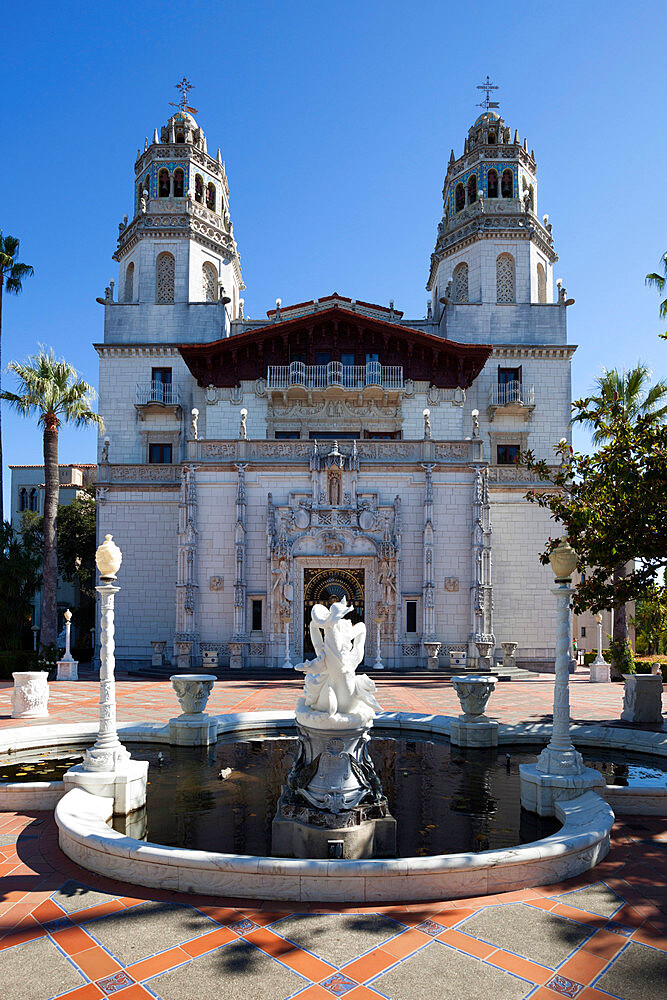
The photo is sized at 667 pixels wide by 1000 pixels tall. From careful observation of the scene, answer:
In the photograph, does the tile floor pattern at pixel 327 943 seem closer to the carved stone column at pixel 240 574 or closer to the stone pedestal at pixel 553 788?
the stone pedestal at pixel 553 788

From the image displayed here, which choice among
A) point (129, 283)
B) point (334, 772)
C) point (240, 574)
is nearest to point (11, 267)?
point (129, 283)

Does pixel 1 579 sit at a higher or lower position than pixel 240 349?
lower

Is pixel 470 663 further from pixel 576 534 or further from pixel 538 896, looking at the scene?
pixel 538 896

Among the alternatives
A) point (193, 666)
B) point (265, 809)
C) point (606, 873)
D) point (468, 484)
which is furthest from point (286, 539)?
point (606, 873)

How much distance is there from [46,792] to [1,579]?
21.4 meters

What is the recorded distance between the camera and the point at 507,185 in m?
37.1

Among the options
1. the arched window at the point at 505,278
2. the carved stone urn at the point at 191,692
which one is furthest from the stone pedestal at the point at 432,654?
the arched window at the point at 505,278

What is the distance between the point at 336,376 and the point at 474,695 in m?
21.7

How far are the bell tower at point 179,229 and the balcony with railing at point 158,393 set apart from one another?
335cm

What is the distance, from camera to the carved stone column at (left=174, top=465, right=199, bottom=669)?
27203mm

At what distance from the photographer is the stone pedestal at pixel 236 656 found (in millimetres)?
26625

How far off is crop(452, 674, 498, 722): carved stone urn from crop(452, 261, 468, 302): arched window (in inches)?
1121

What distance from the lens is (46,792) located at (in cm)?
888

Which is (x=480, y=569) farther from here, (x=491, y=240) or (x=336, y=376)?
(x=491, y=240)
